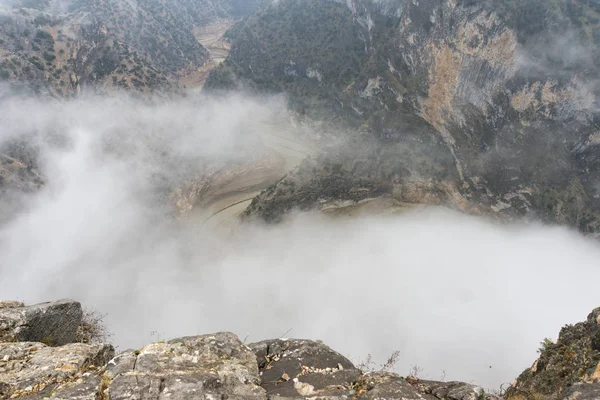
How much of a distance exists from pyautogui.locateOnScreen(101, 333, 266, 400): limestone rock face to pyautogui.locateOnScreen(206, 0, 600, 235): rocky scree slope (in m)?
46.6

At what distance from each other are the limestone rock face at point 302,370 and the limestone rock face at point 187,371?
744 millimetres

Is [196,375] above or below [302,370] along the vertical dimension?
below

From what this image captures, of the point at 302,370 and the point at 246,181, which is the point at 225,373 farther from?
the point at 246,181

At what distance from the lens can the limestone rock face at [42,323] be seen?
45.8 feet

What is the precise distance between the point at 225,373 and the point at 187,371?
1.12 meters

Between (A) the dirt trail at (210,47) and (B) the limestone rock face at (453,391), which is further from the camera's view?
(A) the dirt trail at (210,47)

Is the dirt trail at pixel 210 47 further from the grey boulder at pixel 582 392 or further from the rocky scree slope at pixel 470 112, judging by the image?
the grey boulder at pixel 582 392

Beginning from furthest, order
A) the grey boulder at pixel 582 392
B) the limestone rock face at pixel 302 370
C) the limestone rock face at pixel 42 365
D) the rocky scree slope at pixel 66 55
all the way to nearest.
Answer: the rocky scree slope at pixel 66 55
the limestone rock face at pixel 302 370
the limestone rock face at pixel 42 365
the grey boulder at pixel 582 392

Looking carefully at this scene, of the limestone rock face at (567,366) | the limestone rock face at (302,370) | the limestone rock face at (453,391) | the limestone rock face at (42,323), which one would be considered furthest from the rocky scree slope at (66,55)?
the limestone rock face at (567,366)

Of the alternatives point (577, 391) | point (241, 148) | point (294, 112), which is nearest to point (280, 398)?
point (577, 391)

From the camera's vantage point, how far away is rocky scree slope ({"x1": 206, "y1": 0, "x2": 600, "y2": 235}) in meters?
52.1

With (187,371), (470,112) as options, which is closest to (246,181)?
(470,112)

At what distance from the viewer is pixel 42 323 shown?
48.2 ft

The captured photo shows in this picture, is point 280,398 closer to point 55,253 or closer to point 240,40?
point 55,253
